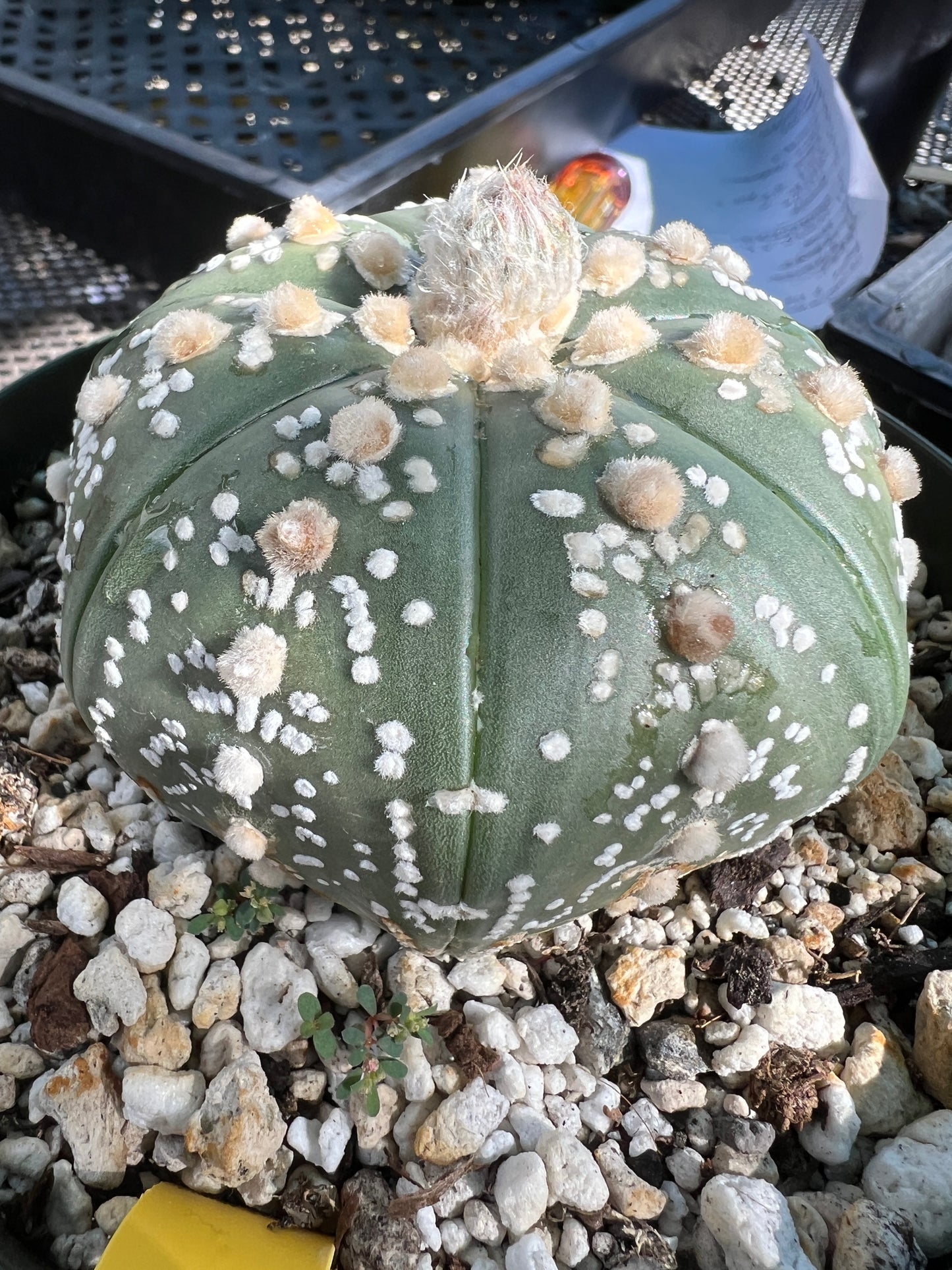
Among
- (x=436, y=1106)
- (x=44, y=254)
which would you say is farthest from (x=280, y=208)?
(x=436, y=1106)

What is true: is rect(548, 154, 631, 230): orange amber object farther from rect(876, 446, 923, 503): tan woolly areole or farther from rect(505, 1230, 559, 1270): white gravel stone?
rect(505, 1230, 559, 1270): white gravel stone

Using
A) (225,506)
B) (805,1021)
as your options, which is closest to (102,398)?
(225,506)

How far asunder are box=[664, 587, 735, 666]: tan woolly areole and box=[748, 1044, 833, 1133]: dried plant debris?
52 centimetres

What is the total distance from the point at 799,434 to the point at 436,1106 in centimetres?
74

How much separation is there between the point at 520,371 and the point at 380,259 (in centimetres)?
24

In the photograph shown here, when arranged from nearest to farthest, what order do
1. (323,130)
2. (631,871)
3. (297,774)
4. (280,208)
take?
(297,774) < (631,871) < (280,208) < (323,130)

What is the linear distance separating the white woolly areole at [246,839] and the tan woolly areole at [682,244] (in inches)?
28.1

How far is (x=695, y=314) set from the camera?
1.01m

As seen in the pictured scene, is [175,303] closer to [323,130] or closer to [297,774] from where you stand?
[297,774]

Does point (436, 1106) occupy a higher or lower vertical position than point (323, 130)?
lower

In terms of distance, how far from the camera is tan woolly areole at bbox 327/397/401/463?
774 mm

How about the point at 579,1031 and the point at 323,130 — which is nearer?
the point at 579,1031

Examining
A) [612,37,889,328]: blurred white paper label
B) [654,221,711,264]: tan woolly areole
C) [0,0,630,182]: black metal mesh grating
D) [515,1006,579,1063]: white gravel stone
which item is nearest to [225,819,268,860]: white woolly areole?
[515,1006,579,1063]: white gravel stone

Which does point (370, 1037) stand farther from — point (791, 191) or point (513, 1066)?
point (791, 191)
